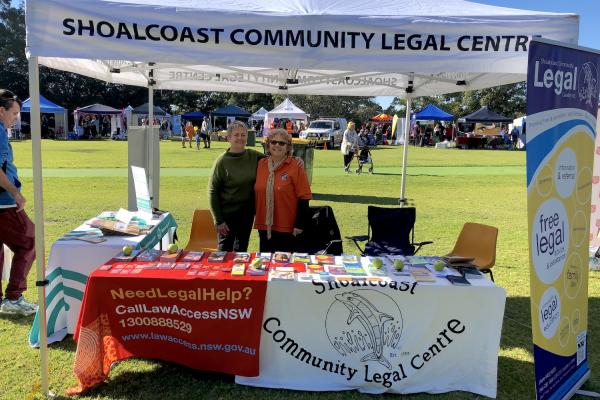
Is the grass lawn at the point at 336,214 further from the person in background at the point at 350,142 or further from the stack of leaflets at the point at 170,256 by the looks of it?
the person in background at the point at 350,142

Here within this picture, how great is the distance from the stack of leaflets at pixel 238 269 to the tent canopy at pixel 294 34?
126cm

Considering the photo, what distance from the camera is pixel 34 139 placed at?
2756 mm

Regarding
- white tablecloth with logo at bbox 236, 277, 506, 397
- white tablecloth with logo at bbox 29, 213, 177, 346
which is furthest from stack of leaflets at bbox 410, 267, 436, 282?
white tablecloth with logo at bbox 29, 213, 177, 346

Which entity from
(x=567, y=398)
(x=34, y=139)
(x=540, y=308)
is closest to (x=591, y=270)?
(x=567, y=398)

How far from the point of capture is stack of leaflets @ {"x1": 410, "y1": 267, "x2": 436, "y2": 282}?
300cm

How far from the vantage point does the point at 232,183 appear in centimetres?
396

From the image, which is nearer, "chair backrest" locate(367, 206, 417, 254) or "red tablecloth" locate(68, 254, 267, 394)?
"red tablecloth" locate(68, 254, 267, 394)

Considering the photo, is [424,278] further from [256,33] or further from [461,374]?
[256,33]

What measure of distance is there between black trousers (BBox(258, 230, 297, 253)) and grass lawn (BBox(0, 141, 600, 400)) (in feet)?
4.01

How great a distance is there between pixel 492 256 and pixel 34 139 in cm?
380

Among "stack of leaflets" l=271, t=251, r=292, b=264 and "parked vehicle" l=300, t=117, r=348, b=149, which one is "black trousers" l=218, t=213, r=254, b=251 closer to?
"stack of leaflets" l=271, t=251, r=292, b=264

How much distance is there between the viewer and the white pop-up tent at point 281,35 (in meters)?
2.75

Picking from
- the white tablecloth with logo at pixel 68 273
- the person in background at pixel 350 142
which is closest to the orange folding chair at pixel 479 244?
the white tablecloth with logo at pixel 68 273

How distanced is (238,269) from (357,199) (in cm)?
756
